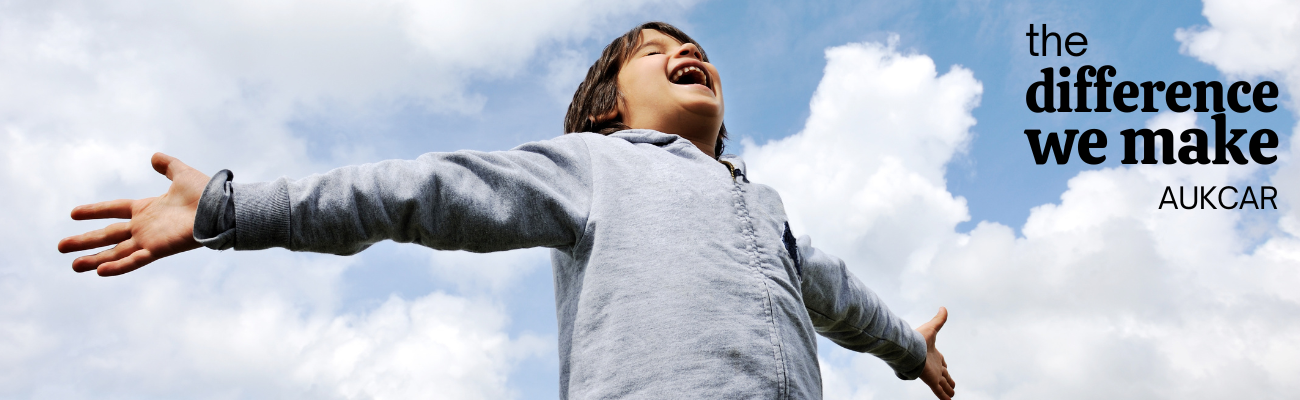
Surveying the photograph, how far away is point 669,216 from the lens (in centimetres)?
205

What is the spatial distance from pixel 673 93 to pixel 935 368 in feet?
5.50

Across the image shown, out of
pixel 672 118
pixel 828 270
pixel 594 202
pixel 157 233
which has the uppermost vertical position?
pixel 672 118

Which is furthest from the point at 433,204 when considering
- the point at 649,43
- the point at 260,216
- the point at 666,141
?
the point at 649,43

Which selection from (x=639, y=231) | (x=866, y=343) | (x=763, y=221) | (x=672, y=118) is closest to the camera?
(x=639, y=231)

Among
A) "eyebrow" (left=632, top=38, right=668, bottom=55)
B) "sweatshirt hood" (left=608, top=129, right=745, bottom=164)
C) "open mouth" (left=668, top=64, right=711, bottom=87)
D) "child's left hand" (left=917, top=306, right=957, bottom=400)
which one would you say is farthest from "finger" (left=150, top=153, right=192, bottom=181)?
"child's left hand" (left=917, top=306, right=957, bottom=400)

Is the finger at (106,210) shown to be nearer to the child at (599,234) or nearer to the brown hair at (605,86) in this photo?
the child at (599,234)

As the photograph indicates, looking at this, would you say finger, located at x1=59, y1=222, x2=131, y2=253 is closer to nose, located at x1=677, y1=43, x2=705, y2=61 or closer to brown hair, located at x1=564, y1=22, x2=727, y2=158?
brown hair, located at x1=564, y1=22, x2=727, y2=158

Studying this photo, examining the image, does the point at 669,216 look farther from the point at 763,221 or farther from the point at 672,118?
the point at 672,118

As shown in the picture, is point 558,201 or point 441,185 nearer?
point 441,185

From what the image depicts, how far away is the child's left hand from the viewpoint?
3340mm

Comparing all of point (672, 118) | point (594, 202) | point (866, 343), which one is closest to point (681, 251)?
point (594, 202)

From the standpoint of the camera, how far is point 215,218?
63.1 inches

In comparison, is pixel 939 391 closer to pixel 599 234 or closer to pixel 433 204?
pixel 599 234

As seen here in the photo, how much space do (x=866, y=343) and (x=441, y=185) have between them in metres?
1.85
